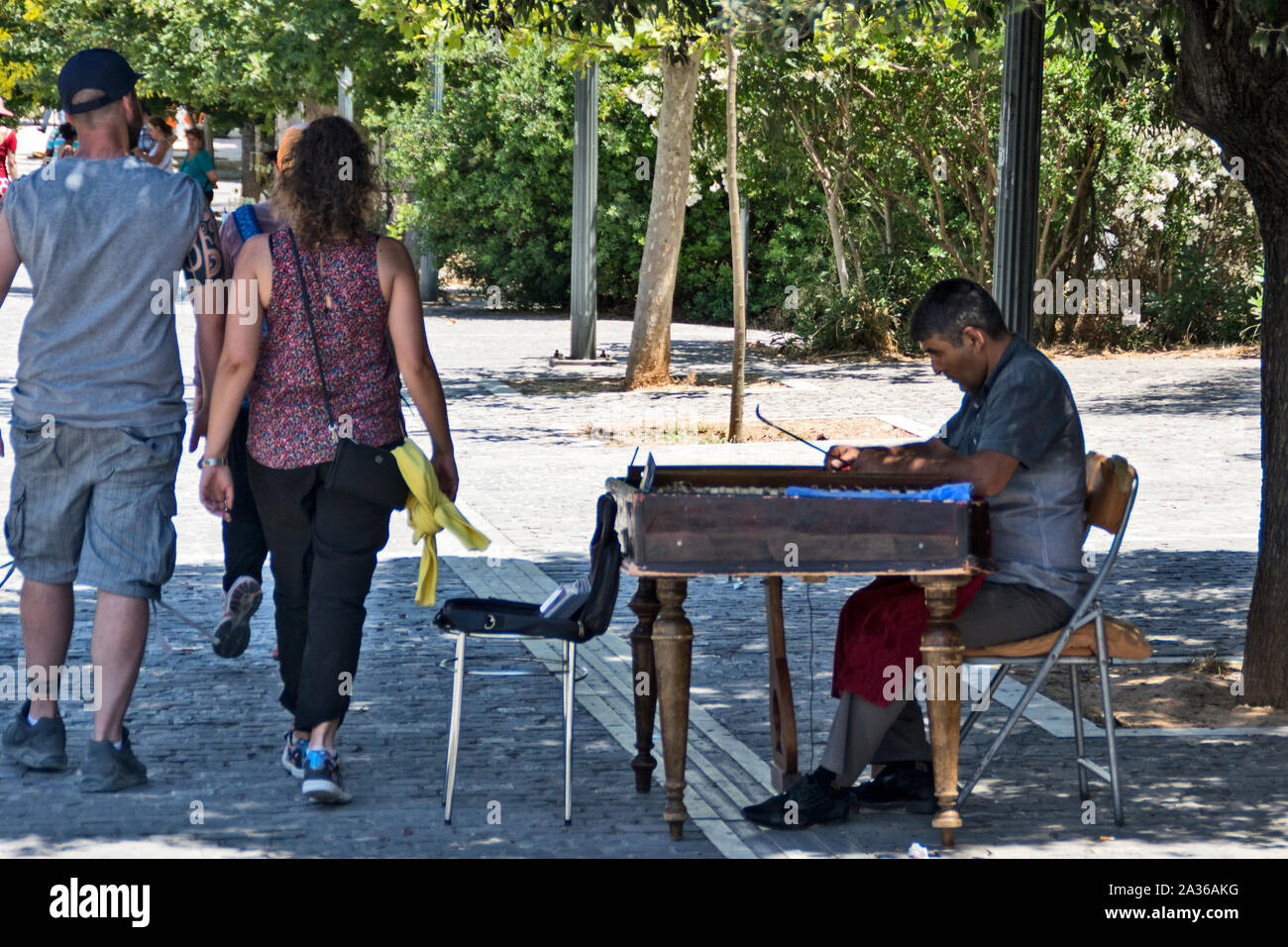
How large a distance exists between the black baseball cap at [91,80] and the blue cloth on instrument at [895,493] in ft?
7.63

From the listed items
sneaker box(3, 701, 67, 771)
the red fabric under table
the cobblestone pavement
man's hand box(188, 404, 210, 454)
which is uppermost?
man's hand box(188, 404, 210, 454)

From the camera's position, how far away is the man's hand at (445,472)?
516cm

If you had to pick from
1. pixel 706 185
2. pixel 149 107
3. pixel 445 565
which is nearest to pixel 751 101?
pixel 706 185

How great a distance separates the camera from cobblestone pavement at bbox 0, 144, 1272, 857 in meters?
4.70

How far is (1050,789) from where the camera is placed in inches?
204

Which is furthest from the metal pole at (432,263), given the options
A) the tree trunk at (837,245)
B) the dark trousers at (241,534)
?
the dark trousers at (241,534)

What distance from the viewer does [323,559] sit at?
16.4 ft

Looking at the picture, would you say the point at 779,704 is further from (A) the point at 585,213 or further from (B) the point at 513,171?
(B) the point at 513,171

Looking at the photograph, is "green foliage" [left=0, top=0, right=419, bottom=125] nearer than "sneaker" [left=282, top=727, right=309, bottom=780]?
No

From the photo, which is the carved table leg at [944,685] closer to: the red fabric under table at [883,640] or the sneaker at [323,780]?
the red fabric under table at [883,640]

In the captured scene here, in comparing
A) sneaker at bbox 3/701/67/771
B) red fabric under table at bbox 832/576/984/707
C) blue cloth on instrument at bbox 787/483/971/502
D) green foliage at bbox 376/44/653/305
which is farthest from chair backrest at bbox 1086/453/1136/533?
green foliage at bbox 376/44/653/305

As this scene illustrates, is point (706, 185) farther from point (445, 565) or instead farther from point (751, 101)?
point (445, 565)

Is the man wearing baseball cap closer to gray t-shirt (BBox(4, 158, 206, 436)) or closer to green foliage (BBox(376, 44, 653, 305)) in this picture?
gray t-shirt (BBox(4, 158, 206, 436))

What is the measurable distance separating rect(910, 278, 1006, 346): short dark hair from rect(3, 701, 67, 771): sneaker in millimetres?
2859
